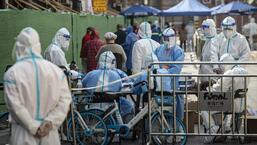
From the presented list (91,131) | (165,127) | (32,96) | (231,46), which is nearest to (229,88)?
(165,127)

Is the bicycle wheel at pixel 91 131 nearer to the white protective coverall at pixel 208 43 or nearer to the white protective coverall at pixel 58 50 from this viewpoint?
the white protective coverall at pixel 58 50

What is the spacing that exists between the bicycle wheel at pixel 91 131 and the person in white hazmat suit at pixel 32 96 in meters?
3.37

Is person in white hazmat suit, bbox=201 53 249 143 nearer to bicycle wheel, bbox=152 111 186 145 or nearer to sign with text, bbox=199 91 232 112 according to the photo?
sign with text, bbox=199 91 232 112

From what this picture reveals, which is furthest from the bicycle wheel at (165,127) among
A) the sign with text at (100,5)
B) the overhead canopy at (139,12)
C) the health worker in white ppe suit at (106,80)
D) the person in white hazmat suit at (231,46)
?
the overhead canopy at (139,12)

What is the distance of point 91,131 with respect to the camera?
9.02 metres

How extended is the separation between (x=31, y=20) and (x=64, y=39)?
2.95 m

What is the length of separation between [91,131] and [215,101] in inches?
73.7

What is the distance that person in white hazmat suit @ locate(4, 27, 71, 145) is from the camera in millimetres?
5402

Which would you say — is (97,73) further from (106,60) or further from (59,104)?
(59,104)

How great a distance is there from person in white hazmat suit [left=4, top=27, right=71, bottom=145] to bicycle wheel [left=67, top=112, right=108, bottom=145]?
3374 millimetres

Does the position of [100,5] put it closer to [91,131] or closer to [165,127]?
[91,131]

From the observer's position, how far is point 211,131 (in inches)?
382

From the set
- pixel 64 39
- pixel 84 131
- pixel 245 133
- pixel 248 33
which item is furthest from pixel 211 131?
pixel 248 33

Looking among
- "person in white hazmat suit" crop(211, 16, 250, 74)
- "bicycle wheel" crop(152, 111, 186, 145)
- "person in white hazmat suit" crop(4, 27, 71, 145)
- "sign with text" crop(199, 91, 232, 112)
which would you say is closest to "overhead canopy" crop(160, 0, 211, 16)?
"person in white hazmat suit" crop(211, 16, 250, 74)
